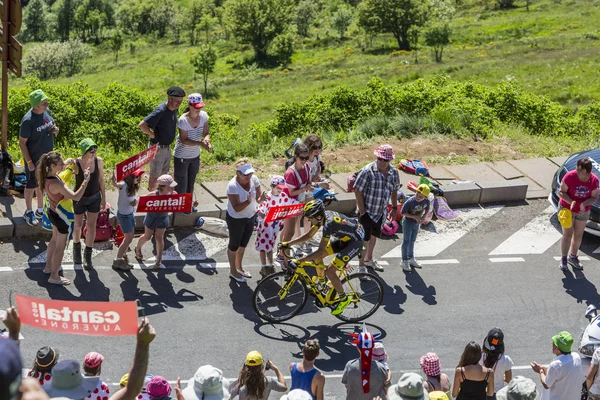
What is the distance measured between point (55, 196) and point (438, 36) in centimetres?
6110

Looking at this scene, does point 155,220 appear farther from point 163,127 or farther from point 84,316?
point 84,316

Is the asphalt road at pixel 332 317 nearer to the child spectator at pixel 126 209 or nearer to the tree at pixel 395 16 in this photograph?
the child spectator at pixel 126 209

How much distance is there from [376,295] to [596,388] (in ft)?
10.5

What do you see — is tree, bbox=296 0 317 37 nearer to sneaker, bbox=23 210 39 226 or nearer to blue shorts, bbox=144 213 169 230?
sneaker, bbox=23 210 39 226

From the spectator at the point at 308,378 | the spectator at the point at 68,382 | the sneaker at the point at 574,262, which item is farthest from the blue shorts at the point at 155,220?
the sneaker at the point at 574,262

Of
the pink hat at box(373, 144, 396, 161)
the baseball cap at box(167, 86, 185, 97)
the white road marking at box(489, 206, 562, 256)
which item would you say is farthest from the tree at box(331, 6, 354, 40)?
the pink hat at box(373, 144, 396, 161)

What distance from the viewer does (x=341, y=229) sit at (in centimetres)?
1083

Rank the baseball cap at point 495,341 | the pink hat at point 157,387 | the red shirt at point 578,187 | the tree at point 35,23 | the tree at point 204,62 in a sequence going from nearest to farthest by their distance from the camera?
the pink hat at point 157,387, the baseball cap at point 495,341, the red shirt at point 578,187, the tree at point 204,62, the tree at point 35,23

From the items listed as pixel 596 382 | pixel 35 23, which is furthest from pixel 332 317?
pixel 35 23

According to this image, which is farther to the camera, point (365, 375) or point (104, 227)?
point (104, 227)

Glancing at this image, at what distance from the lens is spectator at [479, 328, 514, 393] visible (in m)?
9.00

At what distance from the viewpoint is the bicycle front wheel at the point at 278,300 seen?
11172 millimetres

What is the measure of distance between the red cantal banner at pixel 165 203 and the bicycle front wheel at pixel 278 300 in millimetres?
1794

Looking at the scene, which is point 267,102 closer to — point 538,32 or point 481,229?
point 538,32
